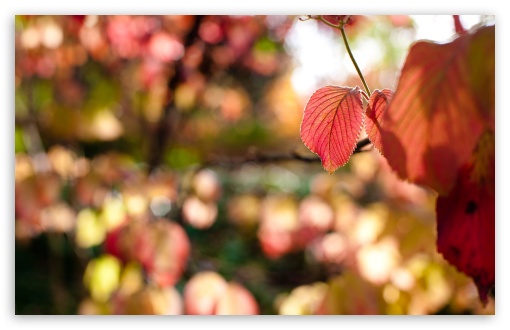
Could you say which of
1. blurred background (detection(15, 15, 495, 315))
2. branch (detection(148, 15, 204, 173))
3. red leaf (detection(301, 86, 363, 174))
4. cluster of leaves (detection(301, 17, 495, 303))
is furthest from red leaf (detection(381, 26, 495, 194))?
branch (detection(148, 15, 204, 173))

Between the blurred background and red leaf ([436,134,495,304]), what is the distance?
0.19 meters

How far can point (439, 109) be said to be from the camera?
1.24 feet

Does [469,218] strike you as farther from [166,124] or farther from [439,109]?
[166,124]

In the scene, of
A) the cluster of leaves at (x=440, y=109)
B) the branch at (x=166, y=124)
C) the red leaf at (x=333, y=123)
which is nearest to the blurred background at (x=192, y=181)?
the branch at (x=166, y=124)

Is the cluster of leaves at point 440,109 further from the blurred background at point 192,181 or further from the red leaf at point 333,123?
the blurred background at point 192,181

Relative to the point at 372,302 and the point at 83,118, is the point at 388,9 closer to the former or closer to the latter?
the point at 372,302

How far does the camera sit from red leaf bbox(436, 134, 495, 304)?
47 centimetres

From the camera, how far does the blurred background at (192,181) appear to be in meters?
1.08

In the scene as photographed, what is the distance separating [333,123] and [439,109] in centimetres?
14

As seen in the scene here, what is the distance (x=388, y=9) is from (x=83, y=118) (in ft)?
2.59

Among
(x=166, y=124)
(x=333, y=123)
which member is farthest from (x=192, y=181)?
(x=333, y=123)

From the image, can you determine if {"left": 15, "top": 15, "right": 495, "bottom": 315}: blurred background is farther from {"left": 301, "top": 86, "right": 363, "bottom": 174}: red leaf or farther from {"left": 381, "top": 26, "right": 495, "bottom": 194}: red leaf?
{"left": 381, "top": 26, "right": 495, "bottom": 194}: red leaf

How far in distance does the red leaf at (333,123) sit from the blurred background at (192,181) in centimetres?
12

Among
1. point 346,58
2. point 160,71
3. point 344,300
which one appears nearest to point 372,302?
point 344,300
